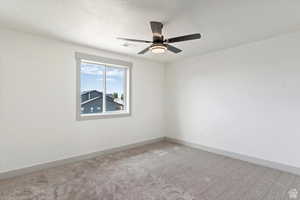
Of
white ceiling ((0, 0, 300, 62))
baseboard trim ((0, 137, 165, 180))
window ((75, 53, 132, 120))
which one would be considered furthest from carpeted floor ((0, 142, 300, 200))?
white ceiling ((0, 0, 300, 62))

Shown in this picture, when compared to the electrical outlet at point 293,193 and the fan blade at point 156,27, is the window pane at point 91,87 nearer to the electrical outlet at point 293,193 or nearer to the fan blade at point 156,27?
the fan blade at point 156,27

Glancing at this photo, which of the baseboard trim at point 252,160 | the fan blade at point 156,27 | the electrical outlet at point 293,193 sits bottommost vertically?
the electrical outlet at point 293,193

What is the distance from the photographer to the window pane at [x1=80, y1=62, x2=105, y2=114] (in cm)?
379

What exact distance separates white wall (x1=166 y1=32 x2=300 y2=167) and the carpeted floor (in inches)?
20.2

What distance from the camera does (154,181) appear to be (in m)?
2.68

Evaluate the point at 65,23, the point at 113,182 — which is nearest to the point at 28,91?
the point at 65,23

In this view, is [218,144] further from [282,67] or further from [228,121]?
[282,67]

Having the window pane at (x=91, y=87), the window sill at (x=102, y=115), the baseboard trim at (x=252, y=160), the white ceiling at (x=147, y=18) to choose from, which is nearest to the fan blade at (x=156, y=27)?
the white ceiling at (x=147, y=18)

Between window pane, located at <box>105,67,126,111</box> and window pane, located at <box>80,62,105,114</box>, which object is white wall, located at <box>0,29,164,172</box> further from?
window pane, located at <box>105,67,126,111</box>

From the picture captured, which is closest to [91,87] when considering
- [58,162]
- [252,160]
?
[58,162]

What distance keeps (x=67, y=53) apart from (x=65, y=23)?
3.03 ft

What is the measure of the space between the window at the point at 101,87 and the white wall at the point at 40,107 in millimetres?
145

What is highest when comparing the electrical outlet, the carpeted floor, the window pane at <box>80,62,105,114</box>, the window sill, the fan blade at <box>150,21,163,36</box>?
the fan blade at <box>150,21,163,36</box>

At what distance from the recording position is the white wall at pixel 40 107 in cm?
277
